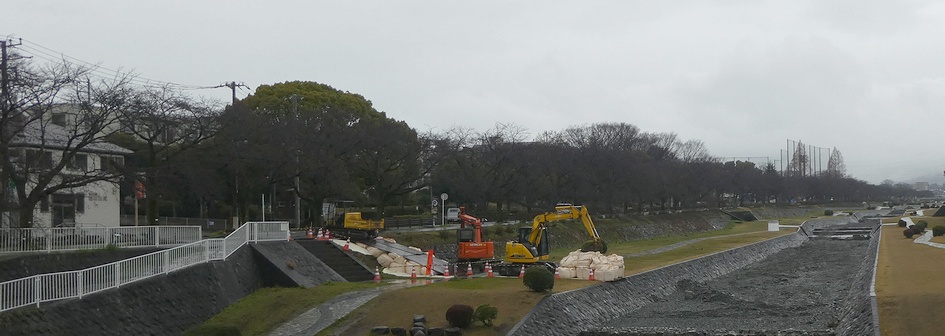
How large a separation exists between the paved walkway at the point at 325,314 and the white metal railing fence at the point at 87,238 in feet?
22.8

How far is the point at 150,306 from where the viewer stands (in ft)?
74.8

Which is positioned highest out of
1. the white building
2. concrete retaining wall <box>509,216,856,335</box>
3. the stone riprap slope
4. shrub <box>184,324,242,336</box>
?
the white building

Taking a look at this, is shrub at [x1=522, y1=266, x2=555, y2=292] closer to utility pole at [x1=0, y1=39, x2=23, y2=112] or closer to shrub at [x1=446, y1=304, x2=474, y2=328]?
shrub at [x1=446, y1=304, x2=474, y2=328]

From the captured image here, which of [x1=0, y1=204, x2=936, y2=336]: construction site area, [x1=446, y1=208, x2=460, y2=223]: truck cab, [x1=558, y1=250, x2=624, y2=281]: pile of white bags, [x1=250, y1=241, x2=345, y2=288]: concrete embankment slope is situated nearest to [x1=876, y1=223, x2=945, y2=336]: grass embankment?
[x1=0, y1=204, x2=936, y2=336]: construction site area

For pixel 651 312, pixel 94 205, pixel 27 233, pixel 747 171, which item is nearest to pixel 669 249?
pixel 651 312

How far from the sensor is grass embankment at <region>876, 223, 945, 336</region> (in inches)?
Result: 783

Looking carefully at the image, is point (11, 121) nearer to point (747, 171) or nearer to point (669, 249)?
point (669, 249)

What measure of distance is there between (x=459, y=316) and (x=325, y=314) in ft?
16.0

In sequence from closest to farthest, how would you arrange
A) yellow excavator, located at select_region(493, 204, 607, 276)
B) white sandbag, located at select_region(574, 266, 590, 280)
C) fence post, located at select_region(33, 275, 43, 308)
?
fence post, located at select_region(33, 275, 43, 308) < white sandbag, located at select_region(574, 266, 590, 280) < yellow excavator, located at select_region(493, 204, 607, 276)

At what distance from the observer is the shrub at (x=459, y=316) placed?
71.8ft

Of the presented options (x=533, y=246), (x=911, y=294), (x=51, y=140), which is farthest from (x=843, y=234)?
(x=51, y=140)

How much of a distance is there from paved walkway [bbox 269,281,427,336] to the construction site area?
7cm

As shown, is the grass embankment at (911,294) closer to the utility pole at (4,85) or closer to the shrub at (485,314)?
the shrub at (485,314)

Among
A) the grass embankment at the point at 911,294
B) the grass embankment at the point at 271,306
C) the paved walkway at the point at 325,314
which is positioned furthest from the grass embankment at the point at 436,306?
the grass embankment at the point at 911,294
